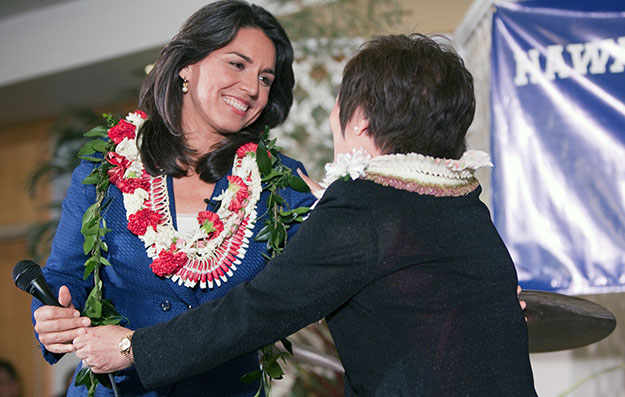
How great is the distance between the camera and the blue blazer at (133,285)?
73.1 inches

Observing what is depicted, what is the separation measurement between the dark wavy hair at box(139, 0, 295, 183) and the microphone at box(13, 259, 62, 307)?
489 mm

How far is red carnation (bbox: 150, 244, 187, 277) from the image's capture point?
6.02 ft

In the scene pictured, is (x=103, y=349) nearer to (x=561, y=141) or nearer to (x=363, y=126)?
(x=363, y=126)

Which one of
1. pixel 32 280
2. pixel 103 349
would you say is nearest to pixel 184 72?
pixel 32 280

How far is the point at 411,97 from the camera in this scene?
4.53 ft

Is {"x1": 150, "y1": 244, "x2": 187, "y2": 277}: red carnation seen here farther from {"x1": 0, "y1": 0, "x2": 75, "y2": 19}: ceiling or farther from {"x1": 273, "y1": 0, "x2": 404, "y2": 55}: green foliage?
{"x1": 0, "y1": 0, "x2": 75, "y2": 19}: ceiling

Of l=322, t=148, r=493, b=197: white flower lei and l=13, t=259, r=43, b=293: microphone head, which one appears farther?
l=13, t=259, r=43, b=293: microphone head

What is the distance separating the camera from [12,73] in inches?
259

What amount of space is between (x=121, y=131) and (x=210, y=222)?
39 centimetres

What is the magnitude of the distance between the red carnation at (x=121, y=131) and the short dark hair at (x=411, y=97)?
2.72 feet

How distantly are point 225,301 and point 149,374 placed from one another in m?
0.21

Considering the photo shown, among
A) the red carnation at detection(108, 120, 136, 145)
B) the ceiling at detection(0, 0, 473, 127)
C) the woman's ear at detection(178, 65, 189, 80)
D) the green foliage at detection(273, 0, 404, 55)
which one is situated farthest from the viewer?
the ceiling at detection(0, 0, 473, 127)

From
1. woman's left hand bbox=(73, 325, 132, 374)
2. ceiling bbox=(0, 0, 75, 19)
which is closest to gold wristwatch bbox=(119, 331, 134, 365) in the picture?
woman's left hand bbox=(73, 325, 132, 374)

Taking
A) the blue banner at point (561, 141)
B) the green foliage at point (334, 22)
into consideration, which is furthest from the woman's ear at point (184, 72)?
the green foliage at point (334, 22)
